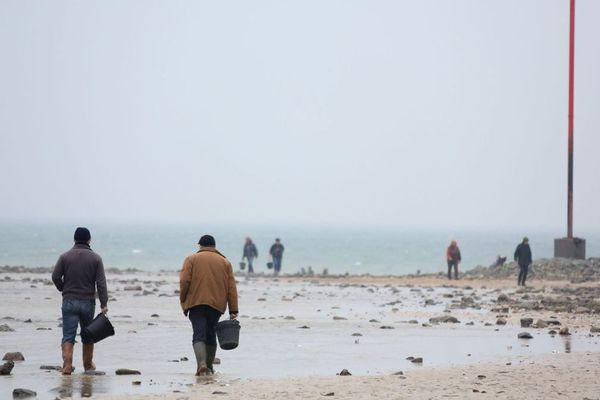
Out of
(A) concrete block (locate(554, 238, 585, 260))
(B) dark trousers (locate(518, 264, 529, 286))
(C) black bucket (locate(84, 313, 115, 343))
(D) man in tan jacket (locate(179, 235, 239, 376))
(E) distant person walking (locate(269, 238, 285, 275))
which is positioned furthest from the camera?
(E) distant person walking (locate(269, 238, 285, 275))

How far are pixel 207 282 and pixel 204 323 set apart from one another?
56 cm

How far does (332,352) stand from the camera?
20469 mm

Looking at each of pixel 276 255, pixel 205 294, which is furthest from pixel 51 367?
pixel 276 255

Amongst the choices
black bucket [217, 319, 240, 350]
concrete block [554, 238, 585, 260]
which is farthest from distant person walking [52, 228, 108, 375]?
concrete block [554, 238, 585, 260]

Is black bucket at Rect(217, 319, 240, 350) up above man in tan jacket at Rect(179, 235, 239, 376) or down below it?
below

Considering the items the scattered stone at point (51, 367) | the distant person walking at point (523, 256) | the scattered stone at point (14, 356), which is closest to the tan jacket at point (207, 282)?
the scattered stone at point (51, 367)

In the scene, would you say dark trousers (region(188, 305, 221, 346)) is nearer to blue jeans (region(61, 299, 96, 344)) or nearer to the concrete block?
blue jeans (region(61, 299, 96, 344))

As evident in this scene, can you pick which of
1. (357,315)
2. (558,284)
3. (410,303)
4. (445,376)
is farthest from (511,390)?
(558,284)

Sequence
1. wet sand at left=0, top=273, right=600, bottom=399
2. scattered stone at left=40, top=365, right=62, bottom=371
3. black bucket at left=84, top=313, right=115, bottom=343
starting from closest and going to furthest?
wet sand at left=0, top=273, right=600, bottom=399, black bucket at left=84, top=313, right=115, bottom=343, scattered stone at left=40, top=365, right=62, bottom=371

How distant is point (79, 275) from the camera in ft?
55.5

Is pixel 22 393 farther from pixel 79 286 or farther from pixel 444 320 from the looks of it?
pixel 444 320

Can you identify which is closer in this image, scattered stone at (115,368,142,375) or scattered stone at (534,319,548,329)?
scattered stone at (115,368,142,375)

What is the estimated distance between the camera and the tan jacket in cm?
1667

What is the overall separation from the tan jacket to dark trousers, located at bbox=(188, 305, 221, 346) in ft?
0.42
